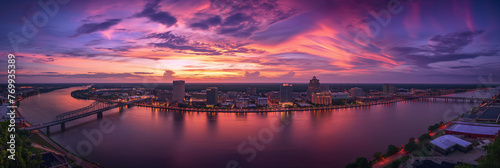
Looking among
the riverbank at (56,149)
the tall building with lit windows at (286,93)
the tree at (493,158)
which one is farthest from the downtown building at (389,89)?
the riverbank at (56,149)

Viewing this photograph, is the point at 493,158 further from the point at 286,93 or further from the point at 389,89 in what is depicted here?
the point at 389,89

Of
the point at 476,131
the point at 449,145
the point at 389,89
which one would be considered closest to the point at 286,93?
the point at 476,131

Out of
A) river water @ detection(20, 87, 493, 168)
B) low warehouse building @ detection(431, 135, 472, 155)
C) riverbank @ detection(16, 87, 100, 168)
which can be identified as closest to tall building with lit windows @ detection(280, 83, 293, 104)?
river water @ detection(20, 87, 493, 168)

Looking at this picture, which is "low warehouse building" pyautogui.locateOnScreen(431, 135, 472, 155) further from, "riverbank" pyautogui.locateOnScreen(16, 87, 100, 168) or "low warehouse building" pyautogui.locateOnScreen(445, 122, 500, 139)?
"riverbank" pyautogui.locateOnScreen(16, 87, 100, 168)

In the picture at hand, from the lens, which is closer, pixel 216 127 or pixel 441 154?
pixel 441 154

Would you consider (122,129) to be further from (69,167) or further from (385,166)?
(385,166)

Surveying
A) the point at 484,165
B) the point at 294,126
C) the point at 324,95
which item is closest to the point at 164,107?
the point at 294,126

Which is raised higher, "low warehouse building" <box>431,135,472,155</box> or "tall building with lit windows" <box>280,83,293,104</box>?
"tall building with lit windows" <box>280,83,293,104</box>

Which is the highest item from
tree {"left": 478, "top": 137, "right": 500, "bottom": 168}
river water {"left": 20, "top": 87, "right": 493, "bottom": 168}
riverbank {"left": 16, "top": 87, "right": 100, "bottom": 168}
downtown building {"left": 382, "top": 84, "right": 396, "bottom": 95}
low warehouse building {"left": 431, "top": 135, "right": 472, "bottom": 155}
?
downtown building {"left": 382, "top": 84, "right": 396, "bottom": 95}

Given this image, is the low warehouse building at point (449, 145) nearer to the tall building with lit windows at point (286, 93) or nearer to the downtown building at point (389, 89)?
the tall building with lit windows at point (286, 93)

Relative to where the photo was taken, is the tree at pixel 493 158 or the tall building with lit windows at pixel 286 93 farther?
the tall building with lit windows at pixel 286 93

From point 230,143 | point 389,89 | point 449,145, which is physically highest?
point 389,89
